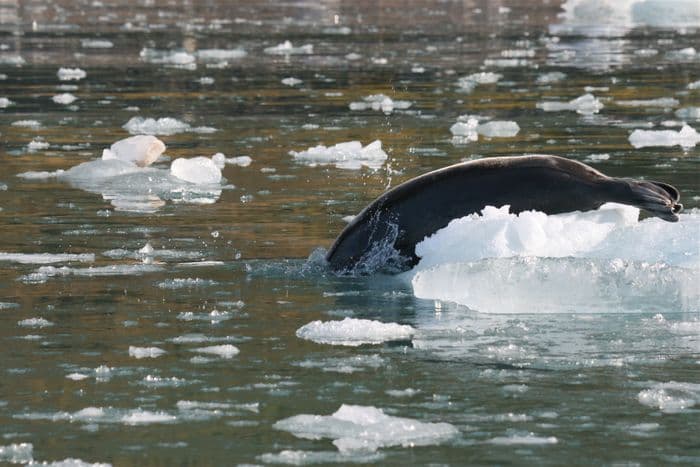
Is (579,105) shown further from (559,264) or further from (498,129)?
(559,264)

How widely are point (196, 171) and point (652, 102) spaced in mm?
8121

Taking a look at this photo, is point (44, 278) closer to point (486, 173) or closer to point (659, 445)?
point (486, 173)

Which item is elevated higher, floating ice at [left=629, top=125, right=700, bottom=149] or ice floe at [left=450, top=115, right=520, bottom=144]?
floating ice at [left=629, top=125, right=700, bottom=149]

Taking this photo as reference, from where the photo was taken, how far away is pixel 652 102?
19.6m

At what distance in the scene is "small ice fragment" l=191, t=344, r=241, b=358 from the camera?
7312 mm

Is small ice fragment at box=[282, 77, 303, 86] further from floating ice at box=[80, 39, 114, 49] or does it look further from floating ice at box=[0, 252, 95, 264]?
floating ice at box=[0, 252, 95, 264]

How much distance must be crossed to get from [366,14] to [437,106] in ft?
83.5

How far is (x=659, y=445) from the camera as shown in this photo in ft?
19.3

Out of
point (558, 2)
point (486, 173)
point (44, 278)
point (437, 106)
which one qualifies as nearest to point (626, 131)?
point (437, 106)

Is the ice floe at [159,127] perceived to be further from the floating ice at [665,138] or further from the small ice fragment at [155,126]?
the floating ice at [665,138]

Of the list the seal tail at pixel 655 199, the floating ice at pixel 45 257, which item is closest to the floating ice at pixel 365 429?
the seal tail at pixel 655 199

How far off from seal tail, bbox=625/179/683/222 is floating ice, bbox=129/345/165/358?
315cm

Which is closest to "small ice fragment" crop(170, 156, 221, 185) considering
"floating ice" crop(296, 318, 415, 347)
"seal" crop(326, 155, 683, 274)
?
"seal" crop(326, 155, 683, 274)

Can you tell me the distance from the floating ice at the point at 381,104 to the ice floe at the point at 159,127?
8.51 feet
